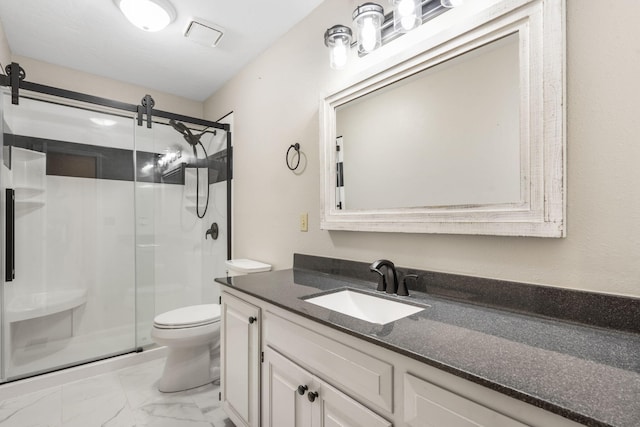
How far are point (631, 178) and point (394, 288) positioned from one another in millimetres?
826

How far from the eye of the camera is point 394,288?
1.29 m

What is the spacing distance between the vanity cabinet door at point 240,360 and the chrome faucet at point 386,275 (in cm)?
56

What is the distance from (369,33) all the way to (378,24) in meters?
0.06

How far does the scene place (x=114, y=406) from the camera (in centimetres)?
187

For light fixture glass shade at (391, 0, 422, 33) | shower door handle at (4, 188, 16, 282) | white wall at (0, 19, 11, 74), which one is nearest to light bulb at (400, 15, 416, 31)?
light fixture glass shade at (391, 0, 422, 33)

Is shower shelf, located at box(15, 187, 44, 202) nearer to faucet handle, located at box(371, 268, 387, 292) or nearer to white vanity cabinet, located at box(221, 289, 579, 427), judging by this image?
white vanity cabinet, located at box(221, 289, 579, 427)

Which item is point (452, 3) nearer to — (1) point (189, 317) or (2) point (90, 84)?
(1) point (189, 317)

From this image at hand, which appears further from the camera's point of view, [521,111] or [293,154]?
[293,154]

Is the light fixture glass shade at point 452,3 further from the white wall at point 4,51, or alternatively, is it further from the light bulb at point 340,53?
the white wall at point 4,51

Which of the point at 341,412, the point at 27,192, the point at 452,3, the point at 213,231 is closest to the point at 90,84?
the point at 27,192

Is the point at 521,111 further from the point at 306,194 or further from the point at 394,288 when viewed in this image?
the point at 306,194

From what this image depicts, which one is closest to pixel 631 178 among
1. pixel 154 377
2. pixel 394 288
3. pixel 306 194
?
pixel 394 288

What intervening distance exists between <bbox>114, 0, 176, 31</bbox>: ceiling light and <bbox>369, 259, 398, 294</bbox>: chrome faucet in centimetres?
195

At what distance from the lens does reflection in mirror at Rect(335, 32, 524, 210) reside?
1089mm
